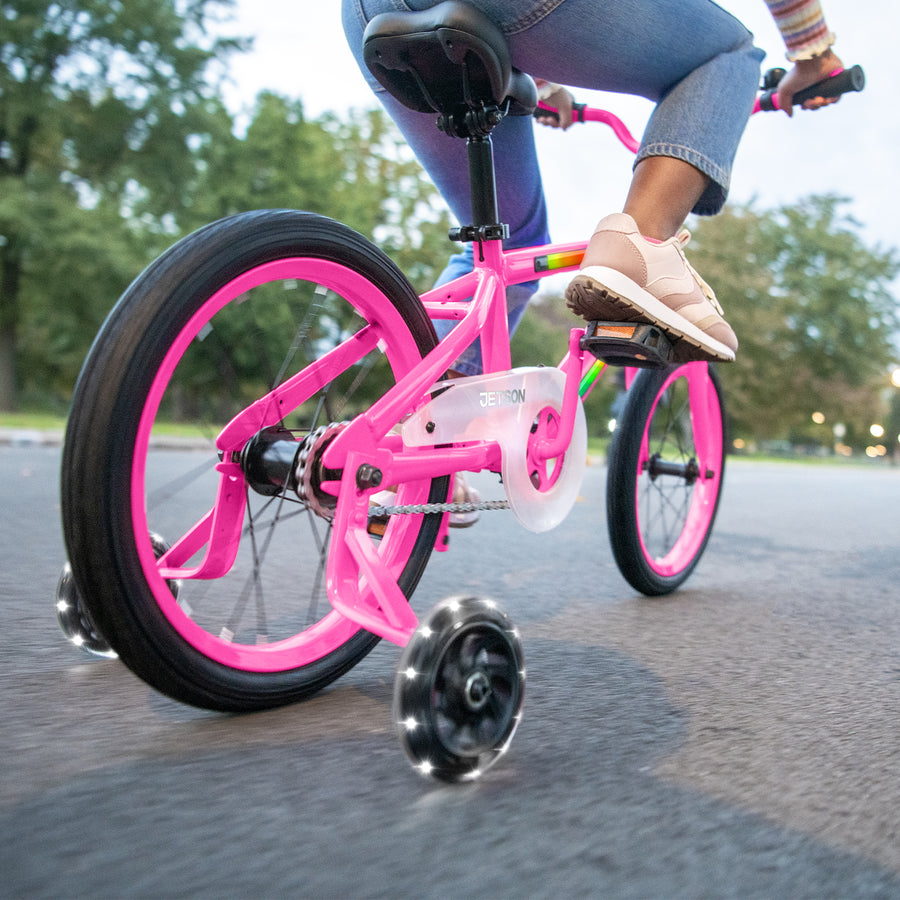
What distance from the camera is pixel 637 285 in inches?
73.9

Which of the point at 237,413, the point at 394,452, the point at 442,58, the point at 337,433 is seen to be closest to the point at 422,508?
the point at 394,452

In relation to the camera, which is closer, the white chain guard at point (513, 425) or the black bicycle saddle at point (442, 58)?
the black bicycle saddle at point (442, 58)

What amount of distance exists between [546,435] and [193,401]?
808 millimetres

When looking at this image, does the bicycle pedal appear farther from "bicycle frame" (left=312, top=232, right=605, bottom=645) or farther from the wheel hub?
the wheel hub

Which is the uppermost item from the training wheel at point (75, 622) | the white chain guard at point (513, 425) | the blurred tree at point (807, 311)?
the blurred tree at point (807, 311)

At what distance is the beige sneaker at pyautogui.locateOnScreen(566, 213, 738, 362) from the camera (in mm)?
1852

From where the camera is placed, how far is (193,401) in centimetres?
204

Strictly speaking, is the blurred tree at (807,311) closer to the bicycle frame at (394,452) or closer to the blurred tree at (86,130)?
the blurred tree at (86,130)

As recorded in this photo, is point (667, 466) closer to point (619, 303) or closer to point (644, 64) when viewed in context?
point (619, 303)

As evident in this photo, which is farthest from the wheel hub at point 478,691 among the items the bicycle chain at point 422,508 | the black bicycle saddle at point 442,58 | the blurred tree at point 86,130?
the blurred tree at point 86,130

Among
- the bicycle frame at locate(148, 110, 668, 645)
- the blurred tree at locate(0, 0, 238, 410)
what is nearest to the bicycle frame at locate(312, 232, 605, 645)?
the bicycle frame at locate(148, 110, 668, 645)

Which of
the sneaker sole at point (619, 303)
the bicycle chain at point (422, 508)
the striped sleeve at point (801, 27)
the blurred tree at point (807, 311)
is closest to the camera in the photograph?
the bicycle chain at point (422, 508)

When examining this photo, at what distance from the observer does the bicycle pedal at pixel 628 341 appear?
1.93 metres

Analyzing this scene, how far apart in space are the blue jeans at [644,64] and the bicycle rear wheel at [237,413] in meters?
0.52
